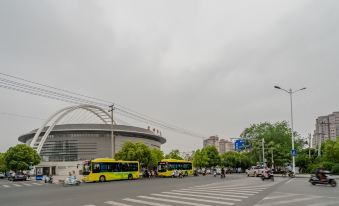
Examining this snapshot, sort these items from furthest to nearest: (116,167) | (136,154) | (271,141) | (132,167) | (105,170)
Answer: (271,141), (136,154), (132,167), (116,167), (105,170)

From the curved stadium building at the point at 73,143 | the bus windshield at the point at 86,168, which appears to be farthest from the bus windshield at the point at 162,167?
the curved stadium building at the point at 73,143

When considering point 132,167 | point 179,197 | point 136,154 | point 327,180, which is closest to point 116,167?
point 132,167

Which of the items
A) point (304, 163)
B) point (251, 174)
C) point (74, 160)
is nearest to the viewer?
point (251, 174)

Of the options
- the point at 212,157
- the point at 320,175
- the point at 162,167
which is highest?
the point at 320,175

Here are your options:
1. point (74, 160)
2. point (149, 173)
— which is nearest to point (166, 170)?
point (149, 173)

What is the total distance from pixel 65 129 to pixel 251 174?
74911 mm

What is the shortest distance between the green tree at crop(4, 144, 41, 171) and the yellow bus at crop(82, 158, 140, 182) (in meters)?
32.2

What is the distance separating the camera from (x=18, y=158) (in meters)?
67.3

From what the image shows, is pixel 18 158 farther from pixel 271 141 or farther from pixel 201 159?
pixel 271 141

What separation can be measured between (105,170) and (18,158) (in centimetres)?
3391

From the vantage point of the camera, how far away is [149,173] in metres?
57.8

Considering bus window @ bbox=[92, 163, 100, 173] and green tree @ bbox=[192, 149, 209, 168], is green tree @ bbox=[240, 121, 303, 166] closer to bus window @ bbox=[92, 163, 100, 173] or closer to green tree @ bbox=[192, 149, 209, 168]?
green tree @ bbox=[192, 149, 209, 168]

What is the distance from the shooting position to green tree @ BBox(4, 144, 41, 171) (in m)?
67.1

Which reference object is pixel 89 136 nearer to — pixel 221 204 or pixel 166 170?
pixel 166 170
